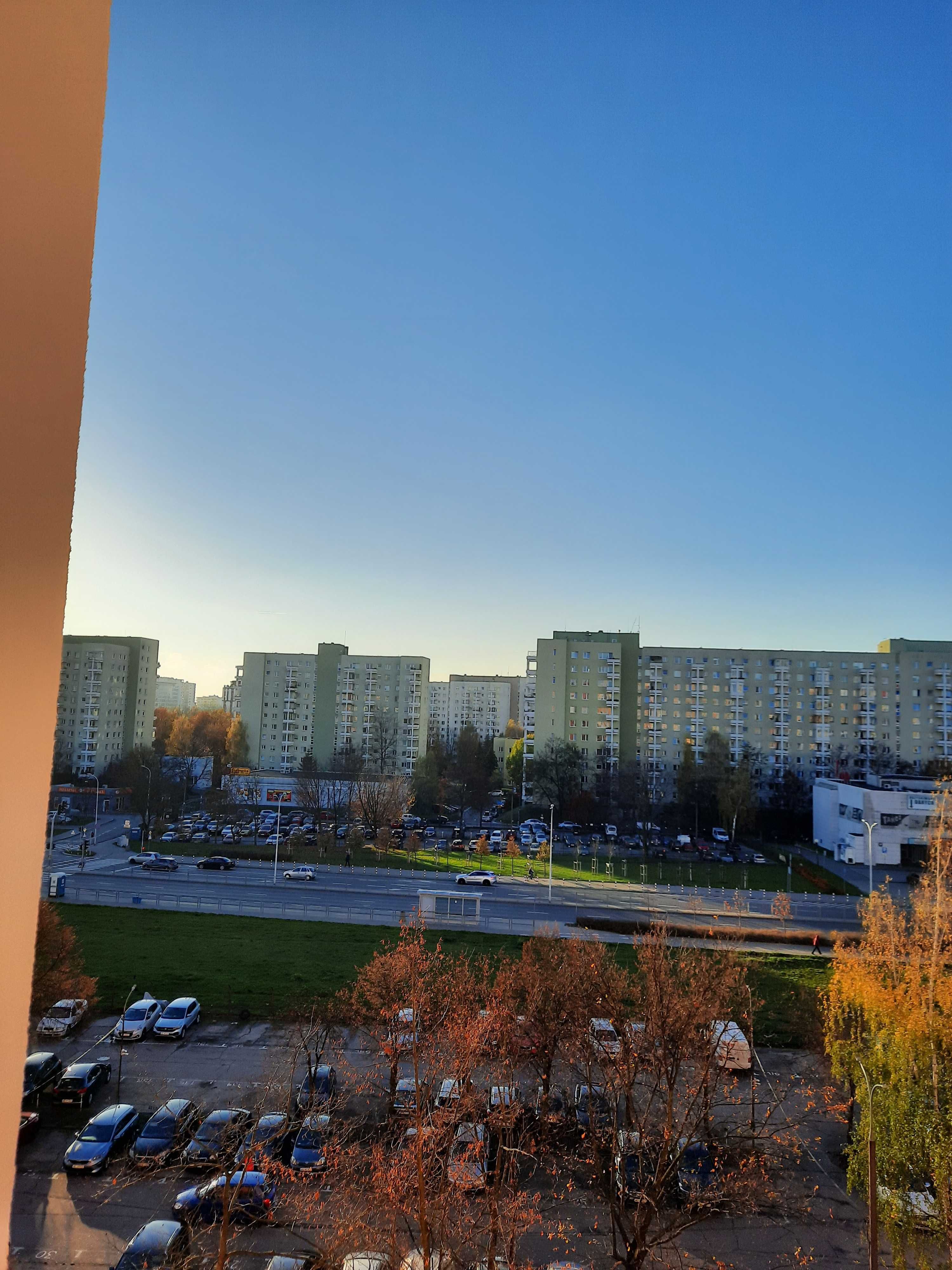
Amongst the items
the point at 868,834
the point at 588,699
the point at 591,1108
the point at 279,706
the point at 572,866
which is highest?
the point at 588,699

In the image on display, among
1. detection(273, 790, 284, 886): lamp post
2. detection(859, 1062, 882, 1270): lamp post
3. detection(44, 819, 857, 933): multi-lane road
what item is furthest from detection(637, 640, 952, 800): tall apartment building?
detection(859, 1062, 882, 1270): lamp post

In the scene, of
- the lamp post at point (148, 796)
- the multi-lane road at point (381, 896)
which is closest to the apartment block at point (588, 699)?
the multi-lane road at point (381, 896)

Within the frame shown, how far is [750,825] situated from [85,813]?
24147mm

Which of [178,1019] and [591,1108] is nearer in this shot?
[591,1108]

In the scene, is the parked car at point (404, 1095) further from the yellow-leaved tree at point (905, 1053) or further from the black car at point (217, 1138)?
the yellow-leaved tree at point (905, 1053)

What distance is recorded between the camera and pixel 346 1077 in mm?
9531

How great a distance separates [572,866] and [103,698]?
65.9ft

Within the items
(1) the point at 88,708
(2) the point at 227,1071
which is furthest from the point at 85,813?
(2) the point at 227,1071

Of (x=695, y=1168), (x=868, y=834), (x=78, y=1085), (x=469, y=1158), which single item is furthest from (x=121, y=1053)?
(x=868, y=834)

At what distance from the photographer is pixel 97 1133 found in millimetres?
7977

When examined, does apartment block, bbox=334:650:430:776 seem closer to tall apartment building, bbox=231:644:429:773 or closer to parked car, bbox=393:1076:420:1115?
tall apartment building, bbox=231:644:429:773

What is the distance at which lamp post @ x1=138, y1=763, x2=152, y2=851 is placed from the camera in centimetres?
2478

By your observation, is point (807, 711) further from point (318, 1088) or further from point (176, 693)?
point (176, 693)

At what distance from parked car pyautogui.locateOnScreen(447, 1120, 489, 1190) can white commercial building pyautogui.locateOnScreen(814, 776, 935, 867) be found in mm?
19719
